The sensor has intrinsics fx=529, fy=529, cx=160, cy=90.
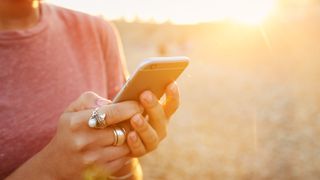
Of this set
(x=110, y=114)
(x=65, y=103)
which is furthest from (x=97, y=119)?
(x=65, y=103)

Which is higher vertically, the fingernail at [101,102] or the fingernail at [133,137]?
the fingernail at [101,102]

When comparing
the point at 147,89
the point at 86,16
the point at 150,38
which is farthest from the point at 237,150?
the point at 150,38

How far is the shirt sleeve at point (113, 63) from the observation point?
2611 mm

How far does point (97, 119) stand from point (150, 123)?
0.84 ft

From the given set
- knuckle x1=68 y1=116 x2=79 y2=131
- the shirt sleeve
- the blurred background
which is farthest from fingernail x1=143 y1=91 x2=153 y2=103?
the blurred background

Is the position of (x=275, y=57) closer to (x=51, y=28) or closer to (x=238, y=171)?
(x=238, y=171)

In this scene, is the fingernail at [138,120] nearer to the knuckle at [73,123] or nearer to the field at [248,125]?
the knuckle at [73,123]

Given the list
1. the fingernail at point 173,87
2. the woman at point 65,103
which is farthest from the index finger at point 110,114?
the fingernail at point 173,87

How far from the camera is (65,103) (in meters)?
2.41

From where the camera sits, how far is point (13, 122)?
2.23m

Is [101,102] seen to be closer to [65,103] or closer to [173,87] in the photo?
[173,87]

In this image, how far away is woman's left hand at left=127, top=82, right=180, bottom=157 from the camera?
1.88 m

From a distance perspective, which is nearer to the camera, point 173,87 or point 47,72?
point 173,87

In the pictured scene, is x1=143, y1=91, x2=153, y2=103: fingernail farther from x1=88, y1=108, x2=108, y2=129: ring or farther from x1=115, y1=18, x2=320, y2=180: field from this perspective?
x1=115, y1=18, x2=320, y2=180: field
